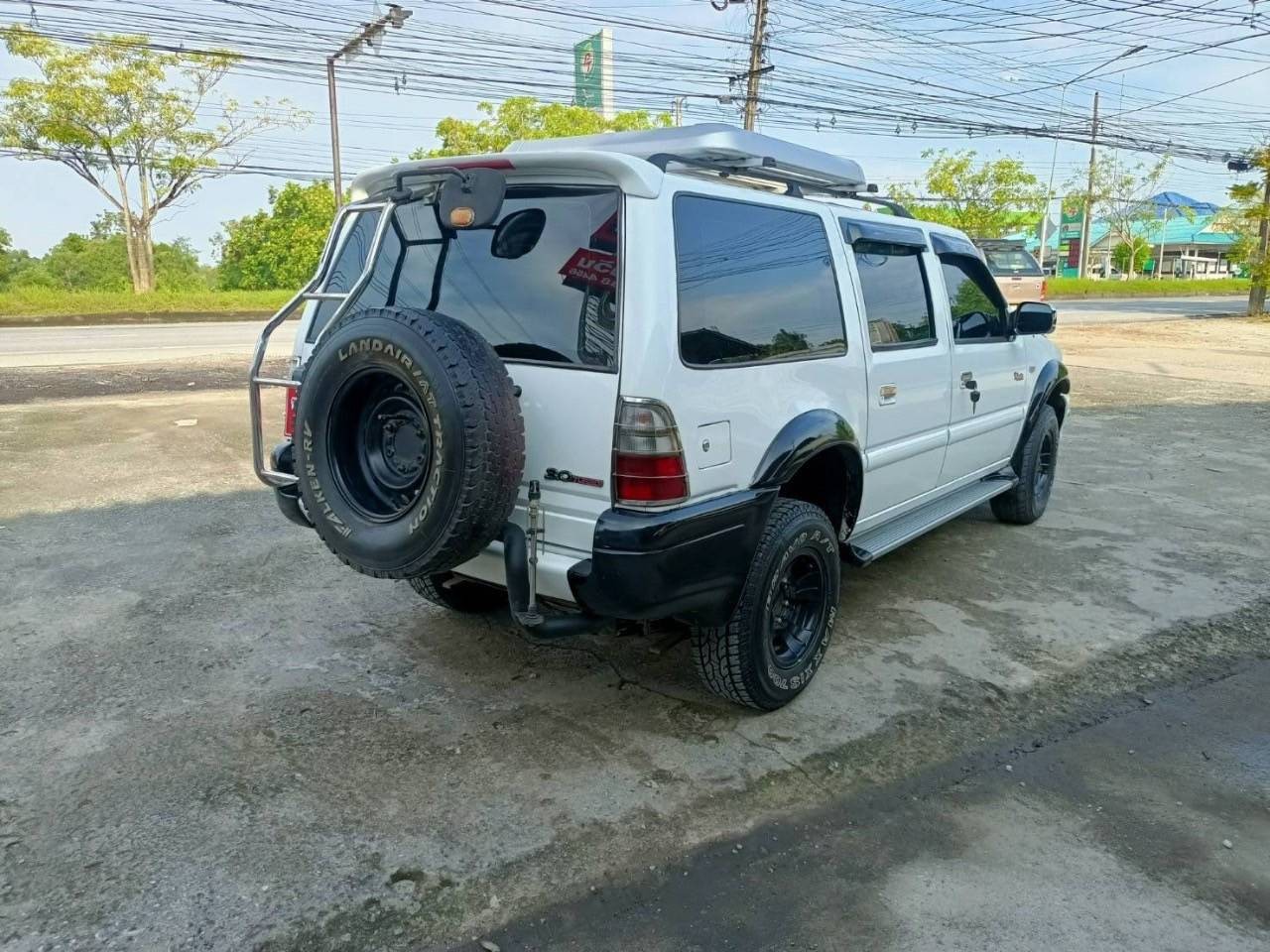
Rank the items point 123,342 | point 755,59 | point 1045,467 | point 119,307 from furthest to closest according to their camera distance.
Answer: point 119,307 → point 755,59 → point 123,342 → point 1045,467

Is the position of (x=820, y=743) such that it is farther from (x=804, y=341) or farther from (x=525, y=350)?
(x=525, y=350)

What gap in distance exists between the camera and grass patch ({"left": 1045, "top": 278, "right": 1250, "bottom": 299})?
1672 inches

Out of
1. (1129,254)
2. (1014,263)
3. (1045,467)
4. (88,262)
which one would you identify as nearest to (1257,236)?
(1014,263)

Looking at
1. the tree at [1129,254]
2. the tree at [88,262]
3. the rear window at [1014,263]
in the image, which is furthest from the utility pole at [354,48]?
the tree at [1129,254]

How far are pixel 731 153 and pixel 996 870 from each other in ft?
8.30

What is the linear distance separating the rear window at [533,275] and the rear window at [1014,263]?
18.3 m

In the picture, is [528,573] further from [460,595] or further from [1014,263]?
[1014,263]

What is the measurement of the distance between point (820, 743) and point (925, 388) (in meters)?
1.85

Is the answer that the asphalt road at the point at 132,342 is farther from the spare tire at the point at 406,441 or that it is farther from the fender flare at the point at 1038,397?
the spare tire at the point at 406,441

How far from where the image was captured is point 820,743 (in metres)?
3.26

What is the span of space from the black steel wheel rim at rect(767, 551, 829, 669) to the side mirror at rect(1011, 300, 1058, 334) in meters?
2.49

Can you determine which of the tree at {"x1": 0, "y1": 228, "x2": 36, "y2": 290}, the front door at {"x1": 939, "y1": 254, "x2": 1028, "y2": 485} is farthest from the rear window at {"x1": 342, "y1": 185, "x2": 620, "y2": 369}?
the tree at {"x1": 0, "y1": 228, "x2": 36, "y2": 290}

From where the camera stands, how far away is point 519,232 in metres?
3.05

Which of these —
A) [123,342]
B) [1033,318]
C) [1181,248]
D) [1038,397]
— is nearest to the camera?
[1033,318]
